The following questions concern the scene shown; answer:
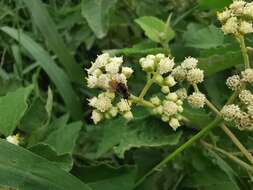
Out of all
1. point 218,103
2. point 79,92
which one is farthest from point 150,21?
point 79,92

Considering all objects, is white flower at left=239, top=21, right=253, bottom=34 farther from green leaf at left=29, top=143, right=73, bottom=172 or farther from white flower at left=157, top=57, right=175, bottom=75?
green leaf at left=29, top=143, right=73, bottom=172

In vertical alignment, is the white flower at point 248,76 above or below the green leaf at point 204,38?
above

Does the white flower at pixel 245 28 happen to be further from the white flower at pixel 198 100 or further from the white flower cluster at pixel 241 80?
the white flower at pixel 198 100

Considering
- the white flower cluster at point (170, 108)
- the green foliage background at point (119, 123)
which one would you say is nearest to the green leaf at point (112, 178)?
the green foliage background at point (119, 123)

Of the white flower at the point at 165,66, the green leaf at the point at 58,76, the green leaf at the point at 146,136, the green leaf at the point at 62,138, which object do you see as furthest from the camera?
the green leaf at the point at 58,76

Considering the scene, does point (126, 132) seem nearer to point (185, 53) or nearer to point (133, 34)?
point (185, 53)
